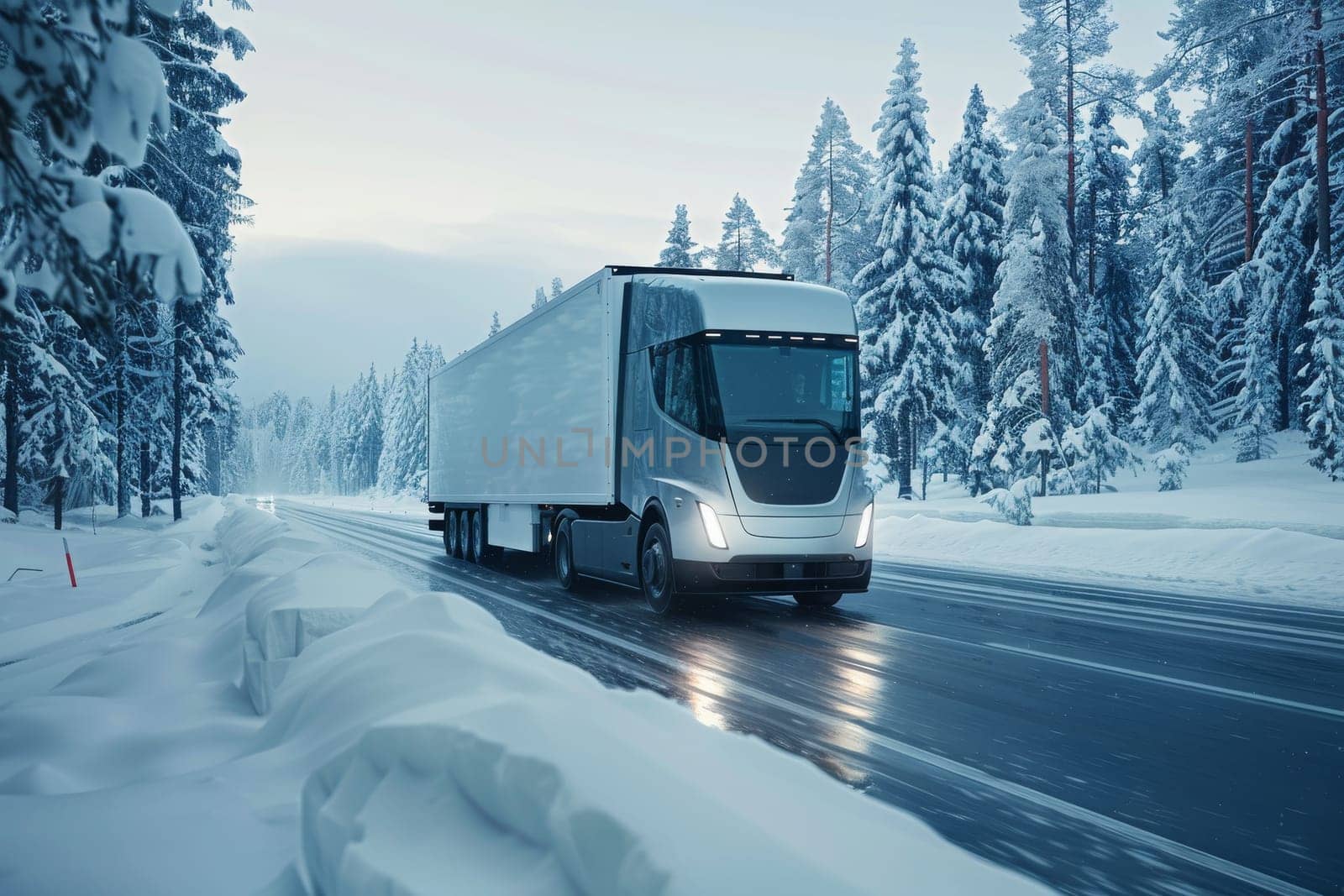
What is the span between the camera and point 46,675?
349 inches

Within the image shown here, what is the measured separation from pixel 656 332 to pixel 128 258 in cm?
907

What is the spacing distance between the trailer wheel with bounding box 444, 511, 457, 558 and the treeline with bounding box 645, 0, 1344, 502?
14.0 m

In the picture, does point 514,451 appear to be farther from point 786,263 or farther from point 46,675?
point 786,263

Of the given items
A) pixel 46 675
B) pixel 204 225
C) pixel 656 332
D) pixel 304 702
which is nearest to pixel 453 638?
pixel 304 702

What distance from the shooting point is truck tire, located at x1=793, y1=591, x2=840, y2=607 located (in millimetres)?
12570

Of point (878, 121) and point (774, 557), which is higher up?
point (878, 121)

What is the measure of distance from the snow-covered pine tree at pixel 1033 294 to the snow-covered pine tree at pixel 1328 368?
6924 millimetres

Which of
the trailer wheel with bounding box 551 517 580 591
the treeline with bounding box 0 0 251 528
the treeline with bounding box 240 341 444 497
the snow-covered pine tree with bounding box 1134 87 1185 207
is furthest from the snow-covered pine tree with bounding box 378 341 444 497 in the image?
the trailer wheel with bounding box 551 517 580 591

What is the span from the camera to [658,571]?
38.5 feet

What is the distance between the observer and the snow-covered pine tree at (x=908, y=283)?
3791cm

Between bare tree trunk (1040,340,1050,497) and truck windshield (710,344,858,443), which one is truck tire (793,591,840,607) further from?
bare tree trunk (1040,340,1050,497)

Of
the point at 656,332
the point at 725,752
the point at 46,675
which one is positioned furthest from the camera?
the point at 656,332

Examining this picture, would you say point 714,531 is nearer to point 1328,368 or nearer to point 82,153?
point 82,153

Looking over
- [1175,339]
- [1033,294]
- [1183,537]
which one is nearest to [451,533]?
[1183,537]
